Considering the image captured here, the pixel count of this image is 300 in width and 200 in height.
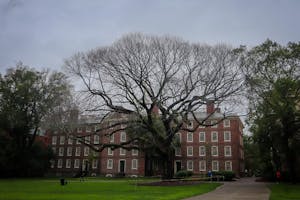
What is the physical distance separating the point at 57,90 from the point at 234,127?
98.0 feet

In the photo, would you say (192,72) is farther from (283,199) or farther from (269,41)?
(283,199)

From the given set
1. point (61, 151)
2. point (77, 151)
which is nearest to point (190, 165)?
point (77, 151)

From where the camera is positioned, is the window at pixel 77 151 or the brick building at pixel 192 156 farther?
the window at pixel 77 151

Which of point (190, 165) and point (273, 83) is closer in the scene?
point (273, 83)

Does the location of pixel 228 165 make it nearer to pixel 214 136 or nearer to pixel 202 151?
pixel 202 151

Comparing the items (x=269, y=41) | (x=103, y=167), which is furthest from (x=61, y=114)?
(x=103, y=167)

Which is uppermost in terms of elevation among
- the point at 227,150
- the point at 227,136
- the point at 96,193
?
the point at 227,136

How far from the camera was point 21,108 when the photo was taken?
50281 millimetres

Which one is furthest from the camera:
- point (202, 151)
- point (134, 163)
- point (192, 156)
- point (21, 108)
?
point (134, 163)

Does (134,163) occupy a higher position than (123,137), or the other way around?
(123,137)

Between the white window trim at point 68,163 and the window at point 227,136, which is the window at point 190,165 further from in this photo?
the white window trim at point 68,163

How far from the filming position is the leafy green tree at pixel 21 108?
4872cm

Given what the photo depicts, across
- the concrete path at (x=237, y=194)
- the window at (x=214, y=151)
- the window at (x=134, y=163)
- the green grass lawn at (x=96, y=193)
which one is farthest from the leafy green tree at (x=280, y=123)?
the window at (x=134, y=163)

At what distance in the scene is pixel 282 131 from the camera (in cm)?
3319
